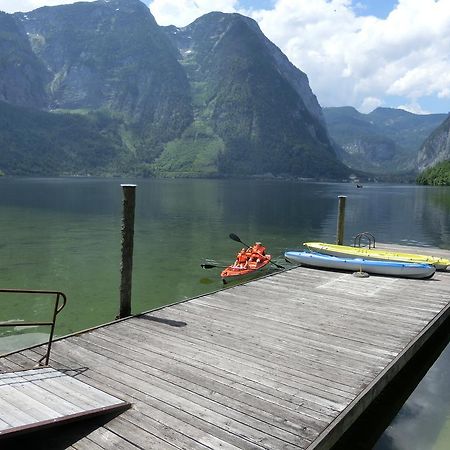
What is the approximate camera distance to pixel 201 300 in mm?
13922

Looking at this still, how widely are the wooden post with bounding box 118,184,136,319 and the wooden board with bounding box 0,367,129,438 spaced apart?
4.39 metres

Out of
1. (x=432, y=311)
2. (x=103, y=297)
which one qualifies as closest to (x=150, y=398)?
(x=432, y=311)

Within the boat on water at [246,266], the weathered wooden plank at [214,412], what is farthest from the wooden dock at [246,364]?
the boat on water at [246,266]

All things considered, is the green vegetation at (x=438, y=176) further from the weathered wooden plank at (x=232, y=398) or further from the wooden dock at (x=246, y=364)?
the weathered wooden plank at (x=232, y=398)

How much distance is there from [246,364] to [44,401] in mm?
3810

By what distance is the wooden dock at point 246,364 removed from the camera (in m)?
6.78

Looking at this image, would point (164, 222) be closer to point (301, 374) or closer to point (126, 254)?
point (126, 254)

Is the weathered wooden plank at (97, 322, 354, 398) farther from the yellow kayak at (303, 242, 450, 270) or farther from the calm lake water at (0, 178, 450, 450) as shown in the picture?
the yellow kayak at (303, 242, 450, 270)

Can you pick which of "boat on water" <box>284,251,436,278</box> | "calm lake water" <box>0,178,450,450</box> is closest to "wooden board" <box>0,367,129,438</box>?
"calm lake water" <box>0,178,450,450</box>

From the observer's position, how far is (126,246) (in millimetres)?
12633

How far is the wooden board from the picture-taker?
6.09 metres

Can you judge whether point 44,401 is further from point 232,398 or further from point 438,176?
point 438,176

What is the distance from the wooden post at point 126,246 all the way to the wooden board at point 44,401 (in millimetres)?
4387

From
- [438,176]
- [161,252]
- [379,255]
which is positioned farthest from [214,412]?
[438,176]
